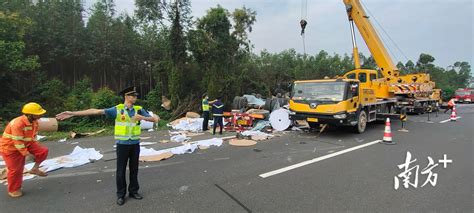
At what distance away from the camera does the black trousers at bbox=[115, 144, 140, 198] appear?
11.1 ft

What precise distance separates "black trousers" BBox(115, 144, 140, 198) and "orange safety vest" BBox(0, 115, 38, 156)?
1527 millimetres

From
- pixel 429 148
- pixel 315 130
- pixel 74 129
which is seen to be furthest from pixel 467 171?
pixel 74 129

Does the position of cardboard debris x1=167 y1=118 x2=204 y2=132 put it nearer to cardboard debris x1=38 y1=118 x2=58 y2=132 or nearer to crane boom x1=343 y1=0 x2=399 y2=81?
cardboard debris x1=38 y1=118 x2=58 y2=132

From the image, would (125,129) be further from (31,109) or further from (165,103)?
(165,103)

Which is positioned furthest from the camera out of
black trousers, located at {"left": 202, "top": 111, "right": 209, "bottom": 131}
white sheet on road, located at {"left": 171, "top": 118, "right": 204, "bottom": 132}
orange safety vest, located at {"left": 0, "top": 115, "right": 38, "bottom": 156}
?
white sheet on road, located at {"left": 171, "top": 118, "right": 204, "bottom": 132}

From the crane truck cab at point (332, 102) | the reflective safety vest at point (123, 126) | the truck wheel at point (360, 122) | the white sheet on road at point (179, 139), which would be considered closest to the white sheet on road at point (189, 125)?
the white sheet on road at point (179, 139)

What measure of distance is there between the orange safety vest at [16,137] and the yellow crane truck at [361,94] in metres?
7.26

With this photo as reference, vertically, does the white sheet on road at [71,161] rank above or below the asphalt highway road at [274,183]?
above

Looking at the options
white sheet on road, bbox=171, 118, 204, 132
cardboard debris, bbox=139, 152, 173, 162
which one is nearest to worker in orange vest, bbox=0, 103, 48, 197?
cardboard debris, bbox=139, 152, 173, 162

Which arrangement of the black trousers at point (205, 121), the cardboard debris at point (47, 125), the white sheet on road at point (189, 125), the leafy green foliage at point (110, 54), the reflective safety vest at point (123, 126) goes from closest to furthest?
Result: 1. the reflective safety vest at point (123, 126)
2. the cardboard debris at point (47, 125)
3. the black trousers at point (205, 121)
4. the white sheet on road at point (189, 125)
5. the leafy green foliage at point (110, 54)

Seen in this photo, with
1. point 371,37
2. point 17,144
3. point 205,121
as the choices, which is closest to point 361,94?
point 205,121

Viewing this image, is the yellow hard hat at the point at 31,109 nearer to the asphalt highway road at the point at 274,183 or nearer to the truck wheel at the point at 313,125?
the asphalt highway road at the point at 274,183

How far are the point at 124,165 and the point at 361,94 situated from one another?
8208 mm

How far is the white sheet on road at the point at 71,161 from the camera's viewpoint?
503cm
